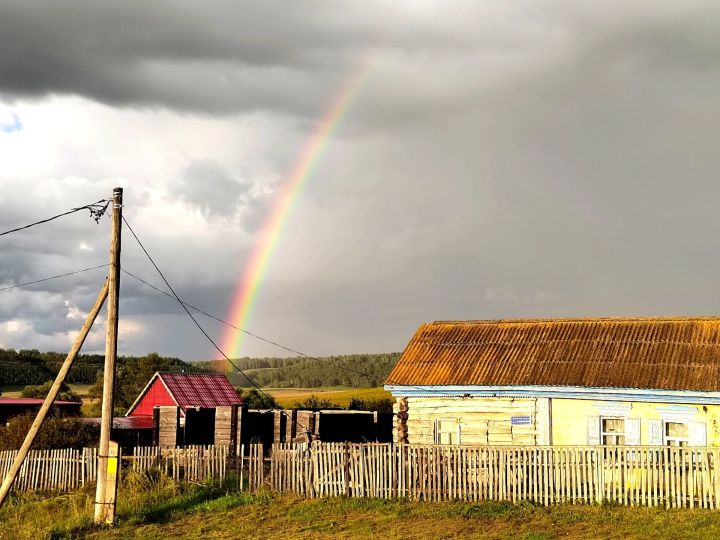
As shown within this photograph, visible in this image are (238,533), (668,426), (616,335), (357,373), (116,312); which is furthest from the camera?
(357,373)

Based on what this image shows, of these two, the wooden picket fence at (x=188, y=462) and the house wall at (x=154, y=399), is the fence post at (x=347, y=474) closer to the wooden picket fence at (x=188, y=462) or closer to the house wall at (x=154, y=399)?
the wooden picket fence at (x=188, y=462)

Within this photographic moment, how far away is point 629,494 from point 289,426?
14157 millimetres

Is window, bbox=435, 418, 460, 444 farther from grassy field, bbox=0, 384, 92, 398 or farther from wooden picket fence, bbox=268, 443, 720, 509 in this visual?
grassy field, bbox=0, 384, 92, 398

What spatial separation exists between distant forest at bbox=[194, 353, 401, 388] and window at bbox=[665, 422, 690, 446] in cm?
10882

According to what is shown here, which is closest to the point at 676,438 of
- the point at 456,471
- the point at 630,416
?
the point at 630,416

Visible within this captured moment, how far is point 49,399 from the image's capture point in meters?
21.4

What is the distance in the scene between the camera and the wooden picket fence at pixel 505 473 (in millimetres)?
20062

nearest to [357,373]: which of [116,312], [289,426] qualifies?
[289,426]

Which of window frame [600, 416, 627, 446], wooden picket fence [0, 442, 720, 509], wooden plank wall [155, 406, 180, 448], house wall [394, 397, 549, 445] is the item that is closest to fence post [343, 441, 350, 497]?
wooden picket fence [0, 442, 720, 509]

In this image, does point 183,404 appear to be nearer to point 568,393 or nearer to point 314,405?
point 314,405

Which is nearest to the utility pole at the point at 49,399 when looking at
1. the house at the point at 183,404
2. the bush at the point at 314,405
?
the house at the point at 183,404

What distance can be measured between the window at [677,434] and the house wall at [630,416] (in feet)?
0.56

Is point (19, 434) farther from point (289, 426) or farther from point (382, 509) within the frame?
point (382, 509)

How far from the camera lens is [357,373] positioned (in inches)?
5842
